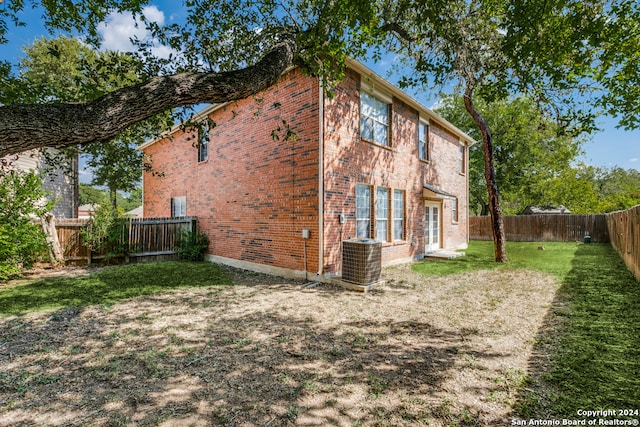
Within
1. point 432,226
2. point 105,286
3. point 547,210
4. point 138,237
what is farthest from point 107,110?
point 547,210

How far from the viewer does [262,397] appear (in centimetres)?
261

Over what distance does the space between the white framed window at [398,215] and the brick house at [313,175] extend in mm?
37

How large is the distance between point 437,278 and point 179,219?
9.80 meters

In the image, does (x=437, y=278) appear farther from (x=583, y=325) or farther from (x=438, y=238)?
(x=438, y=238)

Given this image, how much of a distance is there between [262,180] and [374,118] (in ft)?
13.5

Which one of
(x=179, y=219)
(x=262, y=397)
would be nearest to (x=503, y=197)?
(x=179, y=219)

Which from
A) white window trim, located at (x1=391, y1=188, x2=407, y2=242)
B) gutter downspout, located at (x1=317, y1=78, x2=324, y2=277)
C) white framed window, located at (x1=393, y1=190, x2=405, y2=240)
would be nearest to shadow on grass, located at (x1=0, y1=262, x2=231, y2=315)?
gutter downspout, located at (x1=317, y1=78, x2=324, y2=277)

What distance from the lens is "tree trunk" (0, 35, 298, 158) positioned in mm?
2555

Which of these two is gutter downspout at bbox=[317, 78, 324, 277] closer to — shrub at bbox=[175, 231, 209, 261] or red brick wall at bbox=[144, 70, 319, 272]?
red brick wall at bbox=[144, 70, 319, 272]

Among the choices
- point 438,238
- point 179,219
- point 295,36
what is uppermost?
point 295,36

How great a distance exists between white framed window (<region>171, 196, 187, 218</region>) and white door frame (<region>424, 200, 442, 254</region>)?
10.6 meters

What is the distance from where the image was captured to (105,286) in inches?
267

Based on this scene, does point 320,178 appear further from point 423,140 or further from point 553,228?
point 553,228

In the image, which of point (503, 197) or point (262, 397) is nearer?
point (262, 397)
